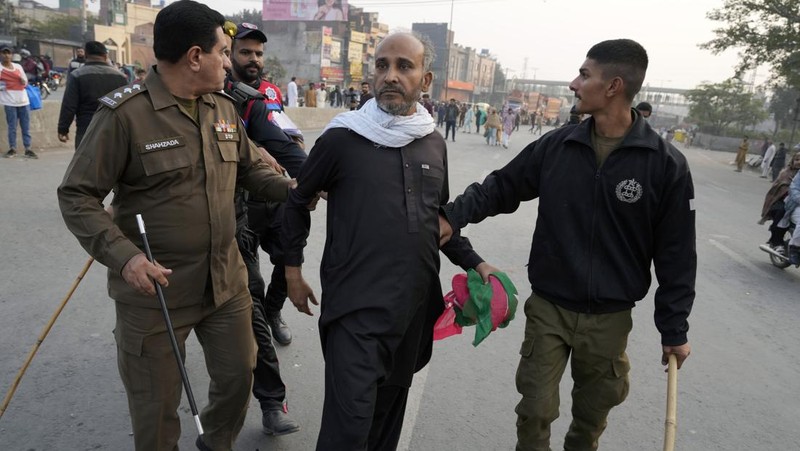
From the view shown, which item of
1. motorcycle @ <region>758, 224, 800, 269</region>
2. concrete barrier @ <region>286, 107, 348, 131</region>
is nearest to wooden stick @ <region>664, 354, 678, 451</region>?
motorcycle @ <region>758, 224, 800, 269</region>

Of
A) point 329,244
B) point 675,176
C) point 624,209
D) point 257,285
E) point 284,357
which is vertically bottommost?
point 284,357

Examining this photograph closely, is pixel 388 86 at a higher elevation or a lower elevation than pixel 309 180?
higher

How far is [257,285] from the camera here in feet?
10.6

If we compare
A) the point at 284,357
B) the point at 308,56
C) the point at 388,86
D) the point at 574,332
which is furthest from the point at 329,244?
the point at 308,56

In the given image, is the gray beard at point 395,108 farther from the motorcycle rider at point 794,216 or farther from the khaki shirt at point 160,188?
the motorcycle rider at point 794,216

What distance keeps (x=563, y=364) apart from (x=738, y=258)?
6.55m

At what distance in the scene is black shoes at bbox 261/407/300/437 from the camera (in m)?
2.98

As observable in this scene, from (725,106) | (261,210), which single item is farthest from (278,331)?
(725,106)

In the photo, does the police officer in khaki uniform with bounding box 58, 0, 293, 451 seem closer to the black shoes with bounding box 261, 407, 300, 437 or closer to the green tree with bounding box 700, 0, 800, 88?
the black shoes with bounding box 261, 407, 300, 437

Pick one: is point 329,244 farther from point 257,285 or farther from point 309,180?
point 257,285

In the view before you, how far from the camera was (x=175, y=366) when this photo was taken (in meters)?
2.30

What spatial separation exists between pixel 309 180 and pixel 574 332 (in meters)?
1.33

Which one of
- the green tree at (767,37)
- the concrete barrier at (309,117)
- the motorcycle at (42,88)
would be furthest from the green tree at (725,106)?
the motorcycle at (42,88)

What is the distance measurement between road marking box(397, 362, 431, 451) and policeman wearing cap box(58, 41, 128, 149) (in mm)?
5228
